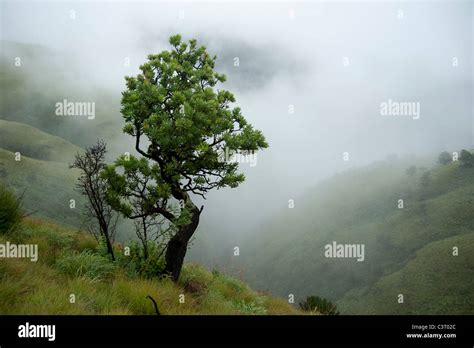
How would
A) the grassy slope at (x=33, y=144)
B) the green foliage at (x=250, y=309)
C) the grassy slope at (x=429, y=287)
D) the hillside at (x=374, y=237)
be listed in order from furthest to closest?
1. the hillside at (x=374, y=237)
2. the grassy slope at (x=33, y=144)
3. the grassy slope at (x=429, y=287)
4. the green foliage at (x=250, y=309)

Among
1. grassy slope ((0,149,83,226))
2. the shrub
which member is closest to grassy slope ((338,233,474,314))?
grassy slope ((0,149,83,226))

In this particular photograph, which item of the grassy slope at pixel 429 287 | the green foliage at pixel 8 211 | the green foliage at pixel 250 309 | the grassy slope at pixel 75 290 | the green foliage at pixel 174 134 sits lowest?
the grassy slope at pixel 429 287

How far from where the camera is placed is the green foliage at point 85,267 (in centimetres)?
841

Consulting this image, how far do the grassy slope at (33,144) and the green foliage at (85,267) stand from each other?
7105 centimetres

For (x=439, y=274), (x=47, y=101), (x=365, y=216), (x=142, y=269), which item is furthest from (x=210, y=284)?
(x=47, y=101)

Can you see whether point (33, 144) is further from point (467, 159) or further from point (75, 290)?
point (467, 159)

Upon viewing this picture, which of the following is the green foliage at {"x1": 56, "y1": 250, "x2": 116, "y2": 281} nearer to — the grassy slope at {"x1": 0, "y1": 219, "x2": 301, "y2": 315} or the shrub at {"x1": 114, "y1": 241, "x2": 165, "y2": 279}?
the grassy slope at {"x1": 0, "y1": 219, "x2": 301, "y2": 315}

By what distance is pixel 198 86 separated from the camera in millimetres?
11961

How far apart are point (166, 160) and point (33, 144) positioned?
8024 centimetres

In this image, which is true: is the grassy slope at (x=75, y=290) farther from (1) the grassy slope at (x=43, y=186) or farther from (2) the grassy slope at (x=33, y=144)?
(2) the grassy slope at (x=33, y=144)

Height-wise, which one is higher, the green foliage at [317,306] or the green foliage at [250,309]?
the green foliage at [250,309]

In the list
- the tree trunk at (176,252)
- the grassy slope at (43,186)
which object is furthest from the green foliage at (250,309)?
the grassy slope at (43,186)
